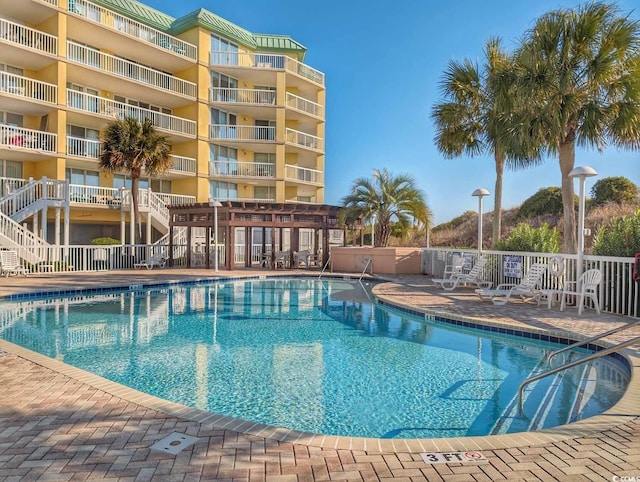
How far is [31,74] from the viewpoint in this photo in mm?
20422

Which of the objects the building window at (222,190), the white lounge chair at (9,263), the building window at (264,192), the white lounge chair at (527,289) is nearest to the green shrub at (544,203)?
the building window at (264,192)

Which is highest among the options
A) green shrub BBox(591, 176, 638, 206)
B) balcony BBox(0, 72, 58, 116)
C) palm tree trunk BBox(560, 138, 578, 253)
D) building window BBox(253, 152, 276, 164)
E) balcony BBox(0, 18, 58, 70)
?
balcony BBox(0, 18, 58, 70)

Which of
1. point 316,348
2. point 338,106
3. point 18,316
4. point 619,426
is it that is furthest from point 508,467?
point 338,106

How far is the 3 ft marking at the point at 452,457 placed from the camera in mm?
2955

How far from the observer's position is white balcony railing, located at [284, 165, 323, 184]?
27906 millimetres

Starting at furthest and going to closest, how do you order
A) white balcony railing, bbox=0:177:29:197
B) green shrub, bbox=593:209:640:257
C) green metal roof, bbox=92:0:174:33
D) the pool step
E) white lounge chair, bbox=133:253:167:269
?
green metal roof, bbox=92:0:174:33 < white lounge chair, bbox=133:253:167:269 < white balcony railing, bbox=0:177:29:197 < green shrub, bbox=593:209:640:257 < the pool step

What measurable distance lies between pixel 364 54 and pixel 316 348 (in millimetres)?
19647

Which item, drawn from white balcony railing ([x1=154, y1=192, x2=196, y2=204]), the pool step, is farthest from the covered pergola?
the pool step

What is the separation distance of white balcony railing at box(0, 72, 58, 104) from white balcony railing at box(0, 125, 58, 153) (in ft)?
4.54

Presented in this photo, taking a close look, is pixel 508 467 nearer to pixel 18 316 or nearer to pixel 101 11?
pixel 18 316

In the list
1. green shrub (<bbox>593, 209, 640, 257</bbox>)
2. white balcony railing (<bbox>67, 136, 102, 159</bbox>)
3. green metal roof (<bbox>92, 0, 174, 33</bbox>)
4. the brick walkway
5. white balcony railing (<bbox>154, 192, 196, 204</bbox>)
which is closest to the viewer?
the brick walkway

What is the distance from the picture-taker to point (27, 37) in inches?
749

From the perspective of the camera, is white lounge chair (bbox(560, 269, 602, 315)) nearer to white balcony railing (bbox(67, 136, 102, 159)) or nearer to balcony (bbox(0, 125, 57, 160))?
white balcony railing (bbox(67, 136, 102, 159))

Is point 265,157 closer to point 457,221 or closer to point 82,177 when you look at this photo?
point 82,177
